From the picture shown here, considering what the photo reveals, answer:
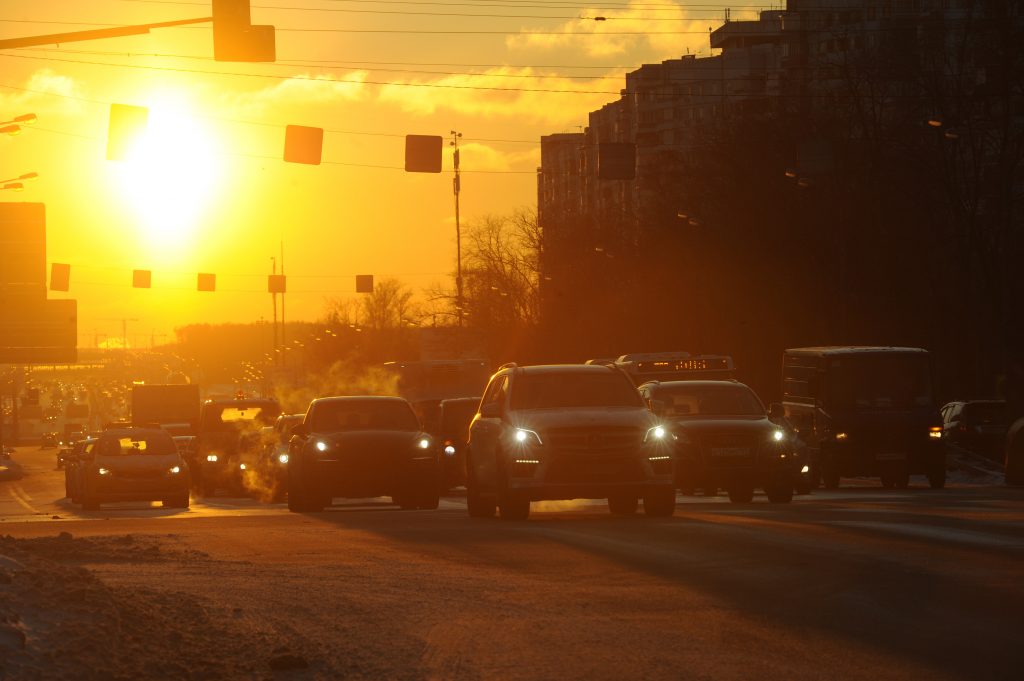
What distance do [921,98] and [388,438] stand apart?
4089cm

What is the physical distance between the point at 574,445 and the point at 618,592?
26.7 feet

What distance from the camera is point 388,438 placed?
2536 centimetres

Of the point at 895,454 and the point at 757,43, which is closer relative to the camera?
the point at 895,454

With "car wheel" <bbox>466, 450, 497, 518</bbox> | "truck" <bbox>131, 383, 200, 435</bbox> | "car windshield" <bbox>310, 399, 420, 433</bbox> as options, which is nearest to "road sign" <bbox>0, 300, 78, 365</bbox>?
"truck" <bbox>131, 383, 200, 435</bbox>

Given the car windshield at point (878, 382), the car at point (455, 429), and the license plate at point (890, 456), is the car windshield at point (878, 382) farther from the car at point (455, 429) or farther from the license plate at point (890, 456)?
the car at point (455, 429)

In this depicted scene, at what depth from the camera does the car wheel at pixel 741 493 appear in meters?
26.0

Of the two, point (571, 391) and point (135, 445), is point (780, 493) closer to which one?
point (571, 391)

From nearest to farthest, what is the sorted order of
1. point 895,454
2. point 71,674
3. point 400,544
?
point 71,674, point 400,544, point 895,454

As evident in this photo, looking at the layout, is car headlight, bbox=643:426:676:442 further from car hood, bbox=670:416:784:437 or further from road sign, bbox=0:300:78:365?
road sign, bbox=0:300:78:365

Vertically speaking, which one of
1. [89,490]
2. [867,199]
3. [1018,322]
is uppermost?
[867,199]

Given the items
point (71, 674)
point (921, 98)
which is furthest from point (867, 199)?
point (71, 674)

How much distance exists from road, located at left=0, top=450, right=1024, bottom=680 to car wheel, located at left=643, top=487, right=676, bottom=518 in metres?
0.78

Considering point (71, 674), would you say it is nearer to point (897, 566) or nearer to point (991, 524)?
point (897, 566)

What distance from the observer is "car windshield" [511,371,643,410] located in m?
21.2
